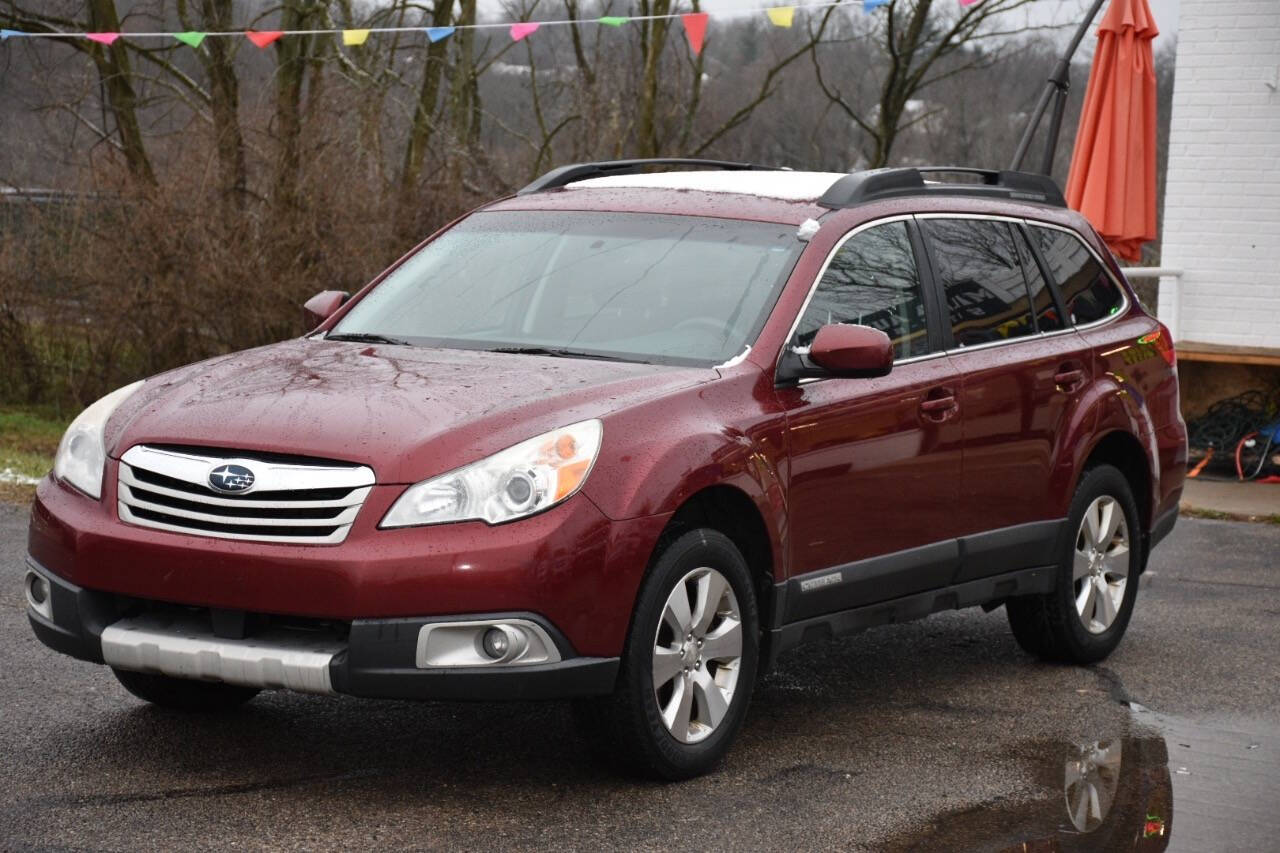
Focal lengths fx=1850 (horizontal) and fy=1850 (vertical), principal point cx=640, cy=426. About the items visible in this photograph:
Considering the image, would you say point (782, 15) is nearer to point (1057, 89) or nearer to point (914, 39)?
point (1057, 89)

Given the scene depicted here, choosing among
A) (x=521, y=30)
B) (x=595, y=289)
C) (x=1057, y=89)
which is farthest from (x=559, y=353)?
(x=521, y=30)

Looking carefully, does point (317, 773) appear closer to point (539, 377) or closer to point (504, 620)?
point (504, 620)

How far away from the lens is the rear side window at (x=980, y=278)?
6531 mm

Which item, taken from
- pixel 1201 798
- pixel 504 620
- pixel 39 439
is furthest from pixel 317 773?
pixel 39 439

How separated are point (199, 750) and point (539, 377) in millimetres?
1493

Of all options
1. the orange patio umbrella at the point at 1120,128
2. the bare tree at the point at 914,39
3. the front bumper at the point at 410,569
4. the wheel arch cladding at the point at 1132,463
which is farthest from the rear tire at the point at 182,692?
the bare tree at the point at 914,39

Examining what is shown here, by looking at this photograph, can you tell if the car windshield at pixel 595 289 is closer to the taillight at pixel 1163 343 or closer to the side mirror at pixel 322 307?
the side mirror at pixel 322 307

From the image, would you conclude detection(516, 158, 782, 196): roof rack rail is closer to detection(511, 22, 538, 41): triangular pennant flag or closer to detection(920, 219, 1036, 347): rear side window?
detection(920, 219, 1036, 347): rear side window

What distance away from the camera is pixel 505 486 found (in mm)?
4762

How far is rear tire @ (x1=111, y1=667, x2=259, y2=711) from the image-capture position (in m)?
5.75

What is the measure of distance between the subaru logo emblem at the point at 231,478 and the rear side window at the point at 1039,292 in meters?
3.38

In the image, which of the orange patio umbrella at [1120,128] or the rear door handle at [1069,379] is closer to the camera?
the rear door handle at [1069,379]

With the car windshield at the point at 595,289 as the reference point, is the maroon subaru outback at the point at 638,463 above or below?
below

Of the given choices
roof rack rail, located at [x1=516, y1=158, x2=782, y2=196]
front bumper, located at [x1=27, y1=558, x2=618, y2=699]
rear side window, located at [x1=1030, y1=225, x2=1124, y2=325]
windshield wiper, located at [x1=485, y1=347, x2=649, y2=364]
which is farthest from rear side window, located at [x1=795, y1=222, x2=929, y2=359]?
front bumper, located at [x1=27, y1=558, x2=618, y2=699]
